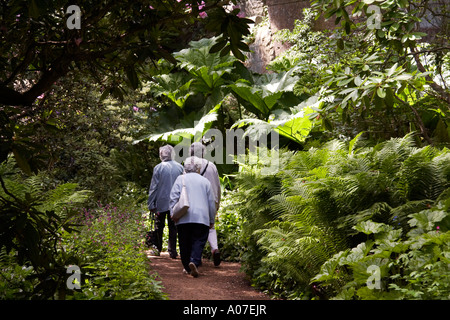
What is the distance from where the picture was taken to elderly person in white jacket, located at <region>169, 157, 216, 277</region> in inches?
278

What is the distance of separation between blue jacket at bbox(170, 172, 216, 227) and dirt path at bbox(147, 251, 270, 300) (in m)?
0.74

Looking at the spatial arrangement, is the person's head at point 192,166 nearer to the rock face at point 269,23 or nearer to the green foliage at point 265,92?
the green foliage at point 265,92

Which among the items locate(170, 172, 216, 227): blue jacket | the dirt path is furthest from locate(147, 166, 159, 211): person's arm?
locate(170, 172, 216, 227): blue jacket

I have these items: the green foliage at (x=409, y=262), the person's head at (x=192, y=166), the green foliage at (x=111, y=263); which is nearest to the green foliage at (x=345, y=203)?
the green foliage at (x=409, y=262)

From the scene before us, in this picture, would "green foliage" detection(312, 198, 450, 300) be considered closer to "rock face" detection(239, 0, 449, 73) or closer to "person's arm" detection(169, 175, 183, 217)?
"person's arm" detection(169, 175, 183, 217)

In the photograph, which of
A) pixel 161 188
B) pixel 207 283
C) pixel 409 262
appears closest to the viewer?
pixel 409 262

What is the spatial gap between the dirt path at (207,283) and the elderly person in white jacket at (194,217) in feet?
0.85

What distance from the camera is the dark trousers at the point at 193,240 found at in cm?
710

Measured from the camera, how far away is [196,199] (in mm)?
7113

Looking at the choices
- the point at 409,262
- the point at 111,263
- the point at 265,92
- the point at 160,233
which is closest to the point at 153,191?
the point at 160,233

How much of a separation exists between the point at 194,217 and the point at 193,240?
0.35 m

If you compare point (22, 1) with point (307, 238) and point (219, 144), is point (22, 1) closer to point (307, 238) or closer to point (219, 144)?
point (307, 238)

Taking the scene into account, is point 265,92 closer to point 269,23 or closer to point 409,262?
point 269,23
